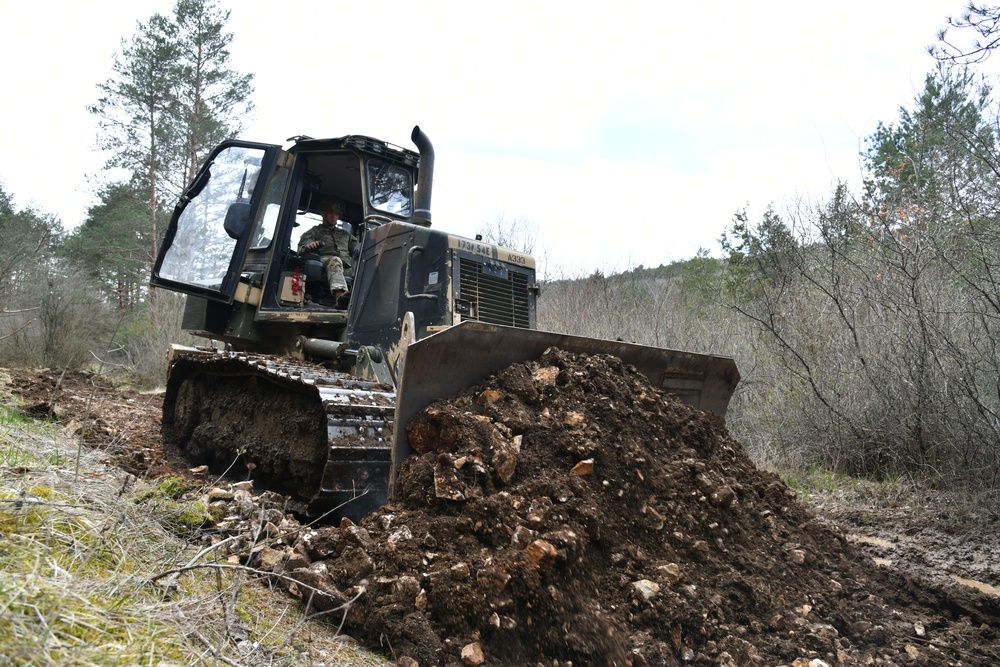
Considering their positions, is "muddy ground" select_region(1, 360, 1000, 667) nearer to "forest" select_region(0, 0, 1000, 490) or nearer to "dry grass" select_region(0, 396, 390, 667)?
"dry grass" select_region(0, 396, 390, 667)

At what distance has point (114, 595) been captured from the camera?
6.65 feet

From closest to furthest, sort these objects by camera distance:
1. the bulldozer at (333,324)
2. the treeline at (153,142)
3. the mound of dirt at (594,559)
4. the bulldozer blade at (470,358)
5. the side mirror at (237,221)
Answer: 1. the mound of dirt at (594,559)
2. the bulldozer blade at (470,358)
3. the bulldozer at (333,324)
4. the side mirror at (237,221)
5. the treeline at (153,142)

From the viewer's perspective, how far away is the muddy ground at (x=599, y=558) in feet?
8.47

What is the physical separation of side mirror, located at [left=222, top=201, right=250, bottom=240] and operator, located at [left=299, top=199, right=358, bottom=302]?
1.45 feet

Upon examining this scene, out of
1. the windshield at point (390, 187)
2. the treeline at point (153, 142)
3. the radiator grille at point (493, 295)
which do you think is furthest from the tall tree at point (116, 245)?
the radiator grille at point (493, 295)

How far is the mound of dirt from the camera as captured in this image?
2.58 meters

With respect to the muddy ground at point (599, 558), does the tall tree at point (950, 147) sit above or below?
above

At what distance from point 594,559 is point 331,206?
13.0 feet

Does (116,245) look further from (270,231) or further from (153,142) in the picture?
(270,231)

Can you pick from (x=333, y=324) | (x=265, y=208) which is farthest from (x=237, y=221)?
(x=333, y=324)

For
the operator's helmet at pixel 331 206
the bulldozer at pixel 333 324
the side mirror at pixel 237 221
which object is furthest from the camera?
the operator's helmet at pixel 331 206

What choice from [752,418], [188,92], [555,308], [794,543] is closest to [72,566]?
[794,543]

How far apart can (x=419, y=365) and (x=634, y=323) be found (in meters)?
9.54

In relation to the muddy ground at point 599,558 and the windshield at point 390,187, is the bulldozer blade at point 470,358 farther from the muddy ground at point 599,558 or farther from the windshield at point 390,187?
the windshield at point 390,187
